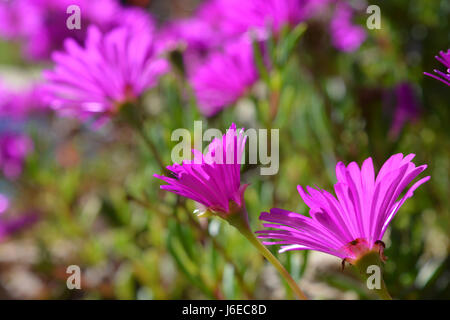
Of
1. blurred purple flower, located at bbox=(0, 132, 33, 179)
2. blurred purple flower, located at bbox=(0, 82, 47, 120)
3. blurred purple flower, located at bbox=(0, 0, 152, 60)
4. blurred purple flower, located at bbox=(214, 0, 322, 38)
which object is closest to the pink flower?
blurred purple flower, located at bbox=(214, 0, 322, 38)

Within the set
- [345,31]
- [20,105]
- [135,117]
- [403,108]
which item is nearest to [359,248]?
[135,117]

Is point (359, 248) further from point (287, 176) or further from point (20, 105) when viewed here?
point (20, 105)

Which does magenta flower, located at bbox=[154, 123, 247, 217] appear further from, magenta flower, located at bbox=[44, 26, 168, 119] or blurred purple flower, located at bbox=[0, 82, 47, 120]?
blurred purple flower, located at bbox=[0, 82, 47, 120]

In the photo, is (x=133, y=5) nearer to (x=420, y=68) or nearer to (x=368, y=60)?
(x=368, y=60)

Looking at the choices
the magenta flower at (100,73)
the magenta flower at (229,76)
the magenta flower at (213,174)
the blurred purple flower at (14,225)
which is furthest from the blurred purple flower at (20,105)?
the magenta flower at (213,174)

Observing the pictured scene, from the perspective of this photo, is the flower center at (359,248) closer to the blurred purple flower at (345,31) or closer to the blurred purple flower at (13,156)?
the blurred purple flower at (345,31)

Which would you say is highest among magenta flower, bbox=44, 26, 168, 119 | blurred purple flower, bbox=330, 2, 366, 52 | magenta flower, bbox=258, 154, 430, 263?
blurred purple flower, bbox=330, 2, 366, 52
